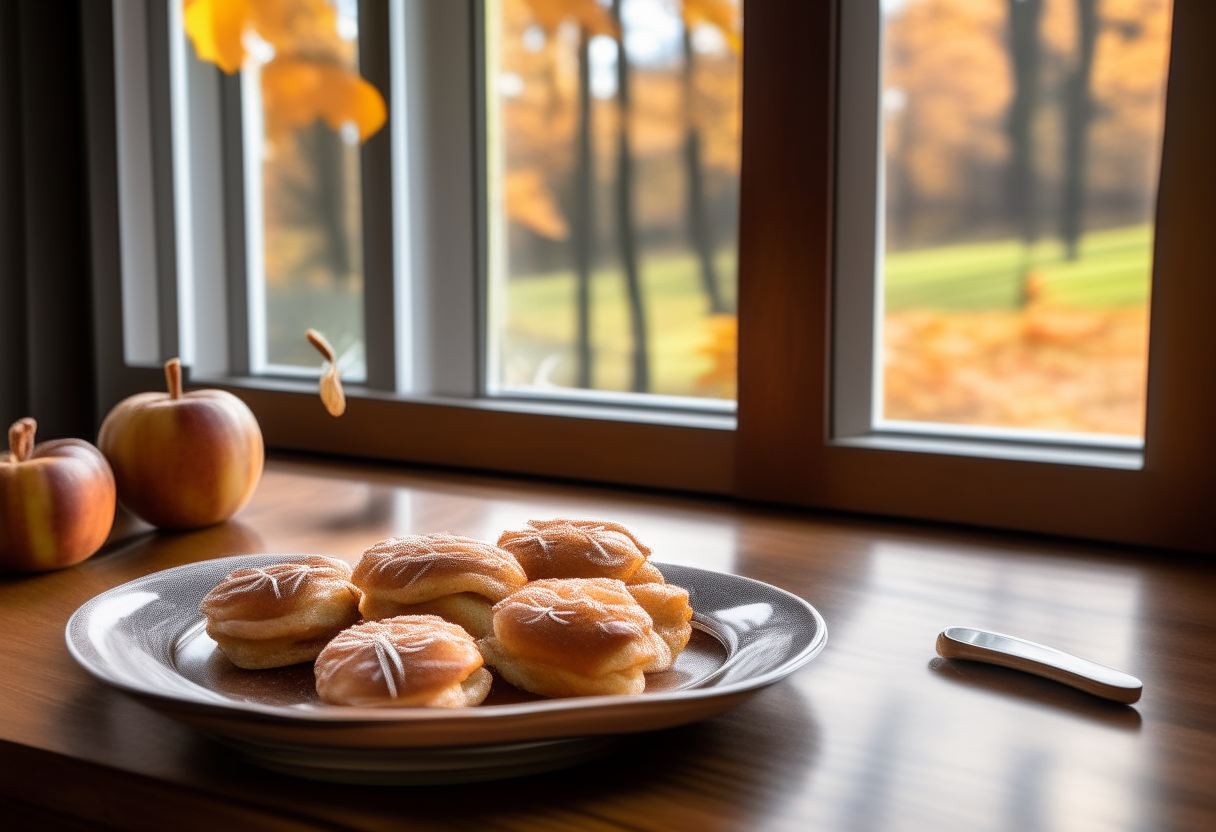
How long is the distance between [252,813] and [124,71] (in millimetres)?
1323

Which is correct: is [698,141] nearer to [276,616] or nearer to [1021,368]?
[1021,368]

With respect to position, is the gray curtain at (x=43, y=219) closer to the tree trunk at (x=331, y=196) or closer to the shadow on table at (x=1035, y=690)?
the tree trunk at (x=331, y=196)

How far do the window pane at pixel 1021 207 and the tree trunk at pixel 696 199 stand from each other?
0.22 meters

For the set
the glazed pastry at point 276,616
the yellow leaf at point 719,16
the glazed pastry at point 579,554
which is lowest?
the glazed pastry at point 276,616

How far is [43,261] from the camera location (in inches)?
62.0

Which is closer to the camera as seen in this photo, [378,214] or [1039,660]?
[1039,660]

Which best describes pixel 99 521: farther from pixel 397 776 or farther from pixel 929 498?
pixel 929 498

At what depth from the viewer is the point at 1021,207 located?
1.07 metres

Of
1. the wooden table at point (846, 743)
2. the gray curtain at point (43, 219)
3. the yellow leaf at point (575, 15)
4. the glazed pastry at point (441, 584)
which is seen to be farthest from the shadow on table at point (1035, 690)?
the gray curtain at point (43, 219)

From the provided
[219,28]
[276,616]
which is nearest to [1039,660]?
[276,616]

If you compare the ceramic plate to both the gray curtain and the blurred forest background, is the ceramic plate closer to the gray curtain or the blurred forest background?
the blurred forest background

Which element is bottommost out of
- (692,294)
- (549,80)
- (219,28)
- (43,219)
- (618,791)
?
(618,791)

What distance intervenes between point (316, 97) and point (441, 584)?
41.4 inches

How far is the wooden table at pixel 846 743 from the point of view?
482 mm
